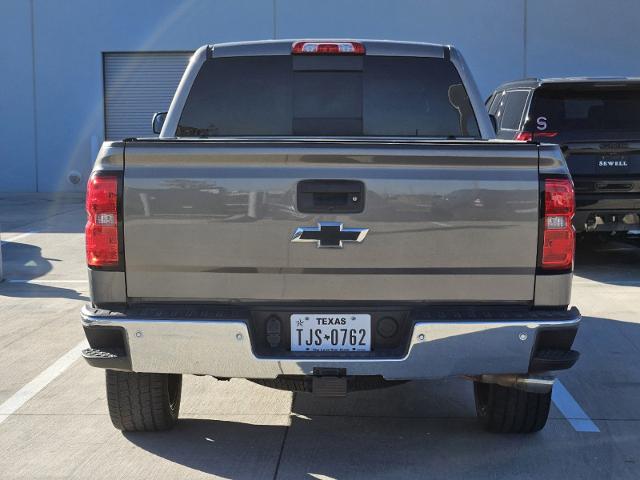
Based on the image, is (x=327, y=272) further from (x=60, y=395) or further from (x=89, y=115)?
(x=89, y=115)

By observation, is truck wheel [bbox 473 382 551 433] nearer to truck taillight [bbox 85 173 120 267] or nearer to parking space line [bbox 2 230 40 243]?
truck taillight [bbox 85 173 120 267]

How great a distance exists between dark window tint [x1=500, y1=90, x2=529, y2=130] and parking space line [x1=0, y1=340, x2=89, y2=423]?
221 inches

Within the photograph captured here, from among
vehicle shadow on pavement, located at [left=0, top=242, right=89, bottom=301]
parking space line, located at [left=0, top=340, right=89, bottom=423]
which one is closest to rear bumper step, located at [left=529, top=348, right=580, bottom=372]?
parking space line, located at [left=0, top=340, right=89, bottom=423]

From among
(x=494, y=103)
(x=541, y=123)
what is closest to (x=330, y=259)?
(x=541, y=123)

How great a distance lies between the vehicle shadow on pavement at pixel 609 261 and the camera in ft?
32.6

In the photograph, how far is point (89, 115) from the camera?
21250mm

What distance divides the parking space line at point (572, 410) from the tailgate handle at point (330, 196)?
1.97m

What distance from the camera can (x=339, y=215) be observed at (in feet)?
13.3

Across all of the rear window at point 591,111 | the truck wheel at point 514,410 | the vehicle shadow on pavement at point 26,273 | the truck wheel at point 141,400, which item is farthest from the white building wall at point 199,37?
the truck wheel at point 141,400

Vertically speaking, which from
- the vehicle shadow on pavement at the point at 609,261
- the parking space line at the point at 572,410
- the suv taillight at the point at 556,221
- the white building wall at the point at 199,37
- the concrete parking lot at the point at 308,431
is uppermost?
the white building wall at the point at 199,37

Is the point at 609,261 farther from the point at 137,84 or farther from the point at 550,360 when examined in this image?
the point at 137,84

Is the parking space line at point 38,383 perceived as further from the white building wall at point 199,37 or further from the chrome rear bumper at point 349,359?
the white building wall at point 199,37

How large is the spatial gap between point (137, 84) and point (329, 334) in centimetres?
1806

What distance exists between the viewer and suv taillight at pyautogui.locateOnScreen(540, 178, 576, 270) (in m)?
4.08
